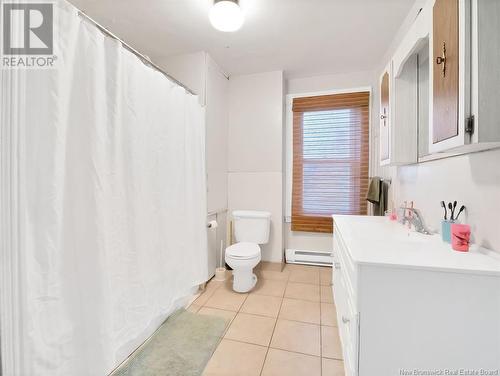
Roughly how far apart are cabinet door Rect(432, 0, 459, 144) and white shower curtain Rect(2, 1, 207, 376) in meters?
1.53

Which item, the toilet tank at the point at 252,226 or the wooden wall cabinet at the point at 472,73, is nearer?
the wooden wall cabinet at the point at 472,73

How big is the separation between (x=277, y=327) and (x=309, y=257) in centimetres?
134

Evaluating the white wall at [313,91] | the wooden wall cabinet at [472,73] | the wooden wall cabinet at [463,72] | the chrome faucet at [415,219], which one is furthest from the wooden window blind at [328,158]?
the wooden wall cabinet at [472,73]

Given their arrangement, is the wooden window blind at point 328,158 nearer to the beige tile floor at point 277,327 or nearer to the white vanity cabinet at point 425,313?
the beige tile floor at point 277,327

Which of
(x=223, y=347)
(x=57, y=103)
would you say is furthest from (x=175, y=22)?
(x=223, y=347)

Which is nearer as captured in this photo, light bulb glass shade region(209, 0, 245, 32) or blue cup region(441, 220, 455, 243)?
blue cup region(441, 220, 455, 243)

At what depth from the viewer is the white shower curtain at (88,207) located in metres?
0.87

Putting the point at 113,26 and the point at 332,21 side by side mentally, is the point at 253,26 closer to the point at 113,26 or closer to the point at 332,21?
the point at 332,21

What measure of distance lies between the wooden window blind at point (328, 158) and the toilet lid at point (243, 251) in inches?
32.7

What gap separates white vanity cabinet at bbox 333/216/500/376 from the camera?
30.8 inches

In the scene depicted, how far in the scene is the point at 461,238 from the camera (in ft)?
3.30

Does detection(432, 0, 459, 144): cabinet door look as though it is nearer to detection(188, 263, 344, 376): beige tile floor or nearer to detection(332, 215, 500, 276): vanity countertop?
detection(332, 215, 500, 276): vanity countertop

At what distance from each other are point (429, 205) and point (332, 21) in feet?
5.41

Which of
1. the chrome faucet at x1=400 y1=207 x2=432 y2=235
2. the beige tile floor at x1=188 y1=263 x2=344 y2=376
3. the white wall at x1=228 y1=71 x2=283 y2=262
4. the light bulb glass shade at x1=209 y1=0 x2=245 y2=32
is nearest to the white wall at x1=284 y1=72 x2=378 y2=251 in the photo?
the white wall at x1=228 y1=71 x2=283 y2=262
